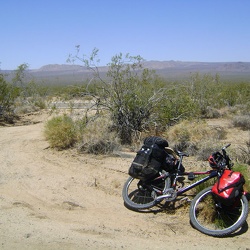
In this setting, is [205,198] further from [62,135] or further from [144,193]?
[62,135]

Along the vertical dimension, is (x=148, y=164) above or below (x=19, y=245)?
above

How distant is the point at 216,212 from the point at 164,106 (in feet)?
21.0

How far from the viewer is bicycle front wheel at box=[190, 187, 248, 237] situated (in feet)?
15.8

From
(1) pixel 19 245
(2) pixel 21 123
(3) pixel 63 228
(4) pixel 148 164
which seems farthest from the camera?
(2) pixel 21 123

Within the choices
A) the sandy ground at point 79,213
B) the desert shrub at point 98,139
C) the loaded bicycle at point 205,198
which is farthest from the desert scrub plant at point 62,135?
the loaded bicycle at point 205,198

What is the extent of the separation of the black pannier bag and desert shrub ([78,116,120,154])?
3092mm

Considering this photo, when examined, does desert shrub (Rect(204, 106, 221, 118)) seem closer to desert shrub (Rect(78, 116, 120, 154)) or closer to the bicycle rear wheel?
desert shrub (Rect(78, 116, 120, 154))

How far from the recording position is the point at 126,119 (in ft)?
34.7

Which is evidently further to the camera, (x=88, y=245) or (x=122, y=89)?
(x=122, y=89)

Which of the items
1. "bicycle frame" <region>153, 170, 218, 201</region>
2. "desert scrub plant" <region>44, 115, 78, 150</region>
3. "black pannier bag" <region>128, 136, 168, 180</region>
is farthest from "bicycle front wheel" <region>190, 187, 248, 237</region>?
"desert scrub plant" <region>44, 115, 78, 150</region>

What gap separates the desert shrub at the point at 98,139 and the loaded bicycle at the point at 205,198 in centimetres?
286

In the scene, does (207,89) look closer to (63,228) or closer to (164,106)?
(164,106)

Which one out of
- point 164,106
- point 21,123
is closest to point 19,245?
point 164,106

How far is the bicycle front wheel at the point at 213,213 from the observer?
4.83 m
